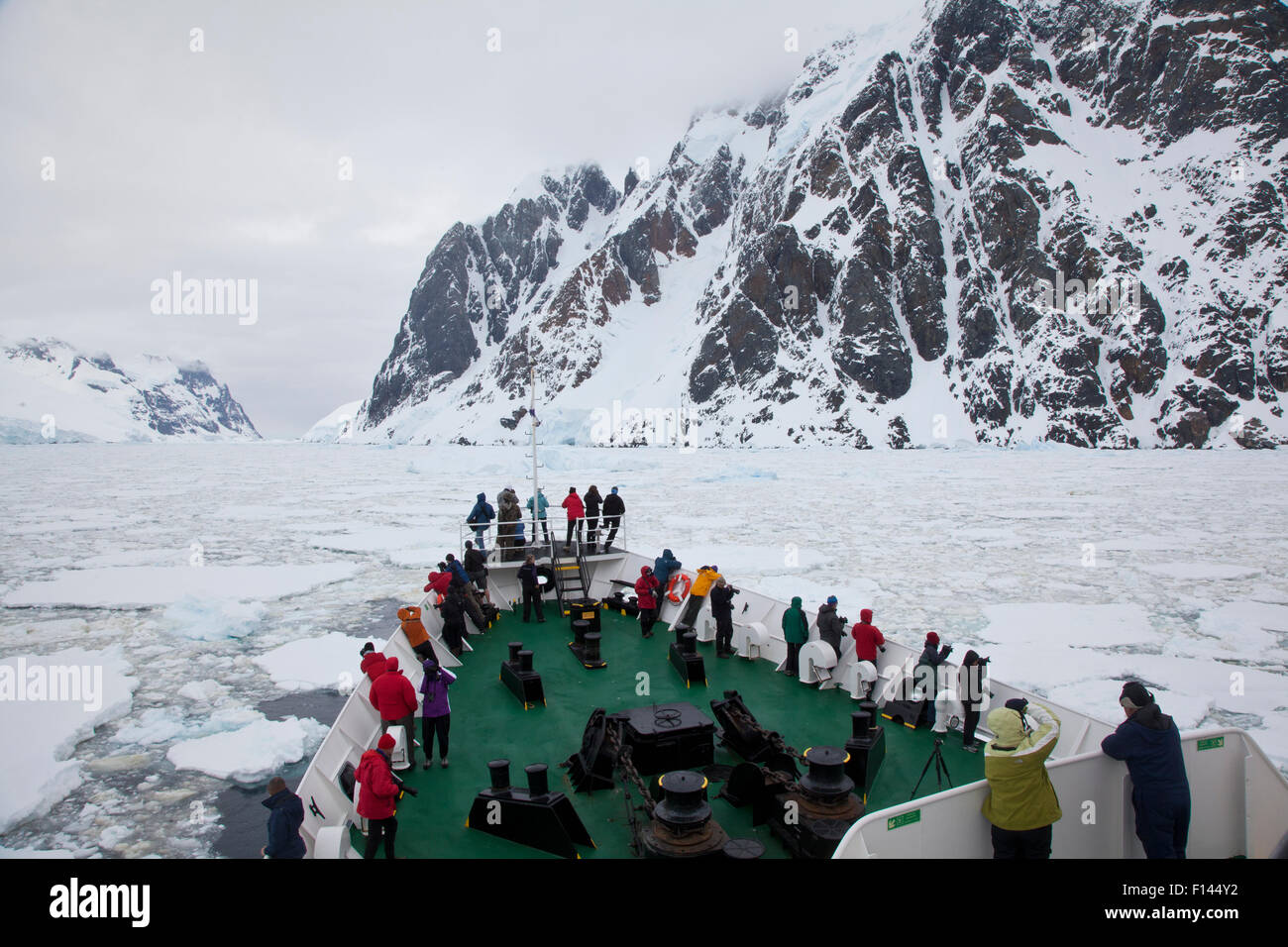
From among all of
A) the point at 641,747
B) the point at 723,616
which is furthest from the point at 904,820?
the point at 723,616

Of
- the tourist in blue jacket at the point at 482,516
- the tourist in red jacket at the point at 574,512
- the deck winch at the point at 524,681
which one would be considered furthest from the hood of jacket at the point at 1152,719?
the tourist in blue jacket at the point at 482,516

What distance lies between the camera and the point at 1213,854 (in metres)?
5.41

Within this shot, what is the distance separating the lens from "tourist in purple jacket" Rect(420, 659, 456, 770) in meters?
7.73

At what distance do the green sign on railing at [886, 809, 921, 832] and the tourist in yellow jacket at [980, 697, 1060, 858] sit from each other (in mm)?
520

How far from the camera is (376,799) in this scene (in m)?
5.99

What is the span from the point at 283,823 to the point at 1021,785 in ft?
17.3

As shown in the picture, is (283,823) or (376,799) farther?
(376,799)

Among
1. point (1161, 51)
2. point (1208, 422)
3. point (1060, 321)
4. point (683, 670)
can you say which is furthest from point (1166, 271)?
point (683, 670)

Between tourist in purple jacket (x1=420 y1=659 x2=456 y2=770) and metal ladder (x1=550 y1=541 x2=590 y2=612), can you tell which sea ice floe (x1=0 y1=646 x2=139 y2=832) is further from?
metal ladder (x1=550 y1=541 x2=590 y2=612)

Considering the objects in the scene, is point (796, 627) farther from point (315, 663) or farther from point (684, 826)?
point (315, 663)

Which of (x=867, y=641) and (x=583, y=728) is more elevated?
(x=867, y=641)

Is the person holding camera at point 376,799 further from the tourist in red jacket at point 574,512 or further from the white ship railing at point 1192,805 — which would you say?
the tourist in red jacket at point 574,512
